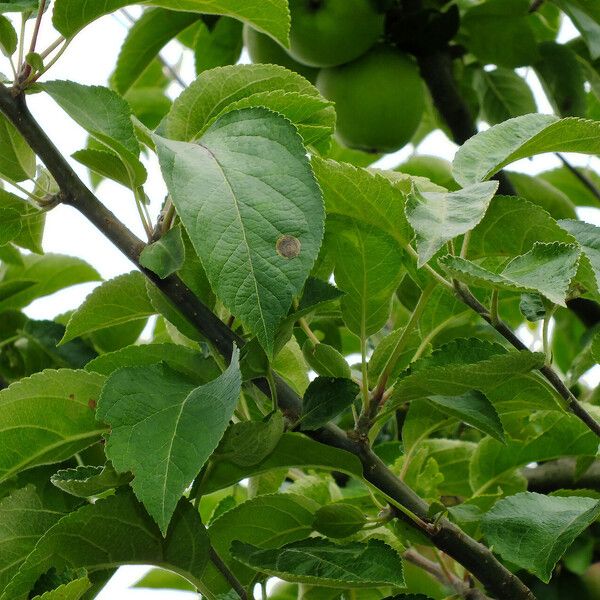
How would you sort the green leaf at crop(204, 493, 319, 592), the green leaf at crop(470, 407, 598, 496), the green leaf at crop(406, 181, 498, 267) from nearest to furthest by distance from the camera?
1. the green leaf at crop(406, 181, 498, 267)
2. the green leaf at crop(204, 493, 319, 592)
3. the green leaf at crop(470, 407, 598, 496)

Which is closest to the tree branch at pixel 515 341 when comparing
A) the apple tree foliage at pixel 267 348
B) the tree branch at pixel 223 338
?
the apple tree foliage at pixel 267 348

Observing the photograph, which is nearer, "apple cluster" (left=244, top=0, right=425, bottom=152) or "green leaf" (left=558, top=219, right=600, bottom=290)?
"green leaf" (left=558, top=219, right=600, bottom=290)

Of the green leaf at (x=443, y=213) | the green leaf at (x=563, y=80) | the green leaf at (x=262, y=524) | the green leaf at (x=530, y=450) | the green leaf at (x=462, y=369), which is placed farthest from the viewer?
the green leaf at (x=563, y=80)

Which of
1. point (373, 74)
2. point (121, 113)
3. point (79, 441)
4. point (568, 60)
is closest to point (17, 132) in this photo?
point (121, 113)

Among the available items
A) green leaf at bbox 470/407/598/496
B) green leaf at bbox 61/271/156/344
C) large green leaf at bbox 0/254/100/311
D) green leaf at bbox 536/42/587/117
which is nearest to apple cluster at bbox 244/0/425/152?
green leaf at bbox 536/42/587/117

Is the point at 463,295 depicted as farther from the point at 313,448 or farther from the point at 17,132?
the point at 17,132

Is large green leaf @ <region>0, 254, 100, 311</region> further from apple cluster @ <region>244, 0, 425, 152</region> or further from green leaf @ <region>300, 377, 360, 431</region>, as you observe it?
green leaf @ <region>300, 377, 360, 431</region>

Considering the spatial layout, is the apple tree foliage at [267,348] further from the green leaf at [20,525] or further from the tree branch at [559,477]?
the tree branch at [559,477]
